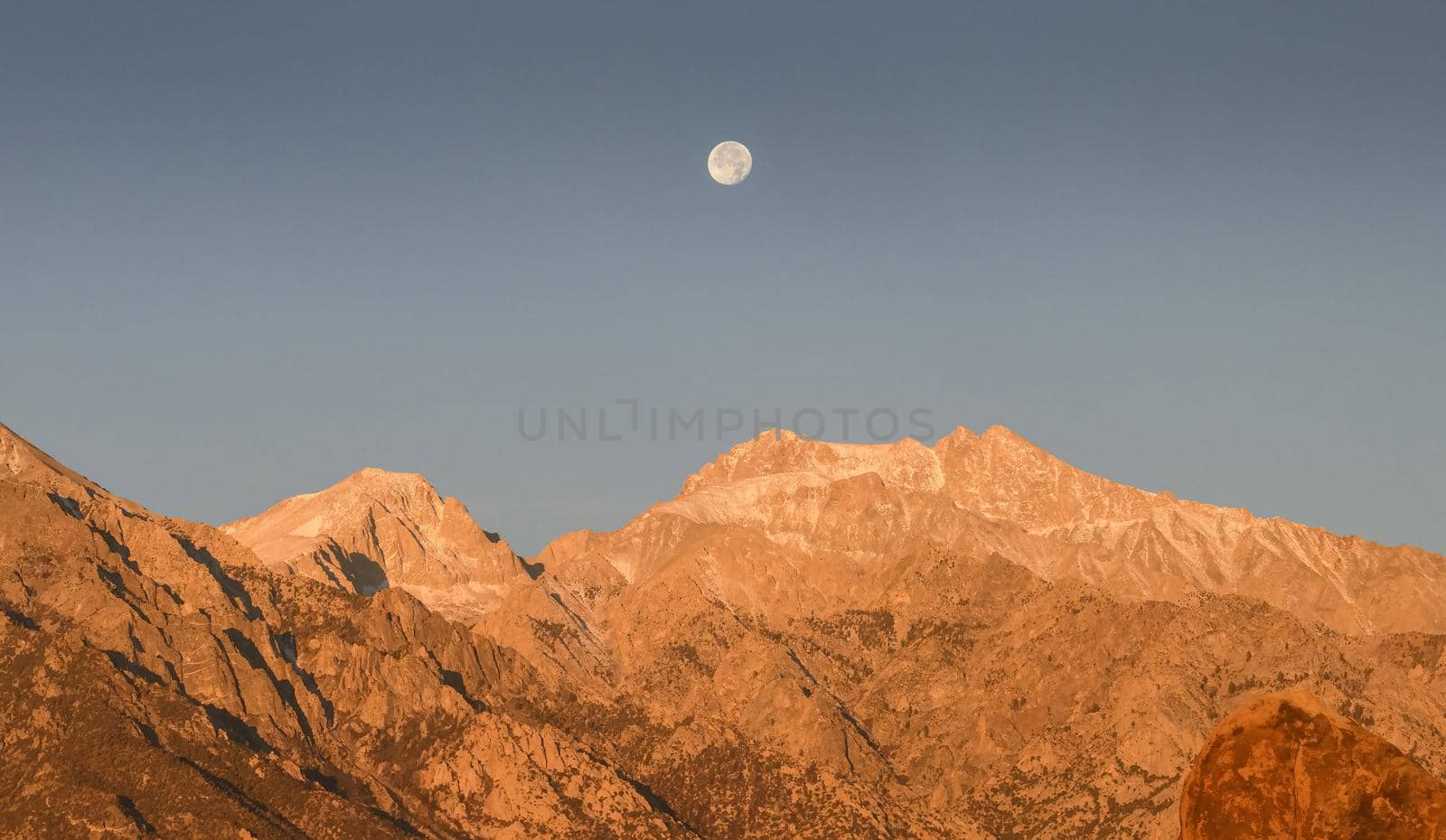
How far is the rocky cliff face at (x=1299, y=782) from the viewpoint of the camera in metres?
51.4

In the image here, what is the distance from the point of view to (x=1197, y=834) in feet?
174

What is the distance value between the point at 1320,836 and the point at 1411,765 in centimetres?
308

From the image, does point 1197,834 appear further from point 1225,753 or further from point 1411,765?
point 1411,765

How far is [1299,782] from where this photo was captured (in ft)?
171

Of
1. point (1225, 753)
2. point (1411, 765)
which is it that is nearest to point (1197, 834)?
point (1225, 753)

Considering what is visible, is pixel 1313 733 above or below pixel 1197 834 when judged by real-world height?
above

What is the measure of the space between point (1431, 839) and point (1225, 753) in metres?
5.60

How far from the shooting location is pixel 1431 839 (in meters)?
50.6

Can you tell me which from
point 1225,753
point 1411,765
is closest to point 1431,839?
point 1411,765

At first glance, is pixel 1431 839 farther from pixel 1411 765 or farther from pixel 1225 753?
pixel 1225 753

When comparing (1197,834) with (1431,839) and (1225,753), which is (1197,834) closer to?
(1225,753)

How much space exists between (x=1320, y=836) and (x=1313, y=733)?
9.01ft

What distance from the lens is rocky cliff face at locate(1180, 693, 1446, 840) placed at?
51.4m

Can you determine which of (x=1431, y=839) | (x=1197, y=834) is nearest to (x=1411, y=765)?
(x=1431, y=839)
